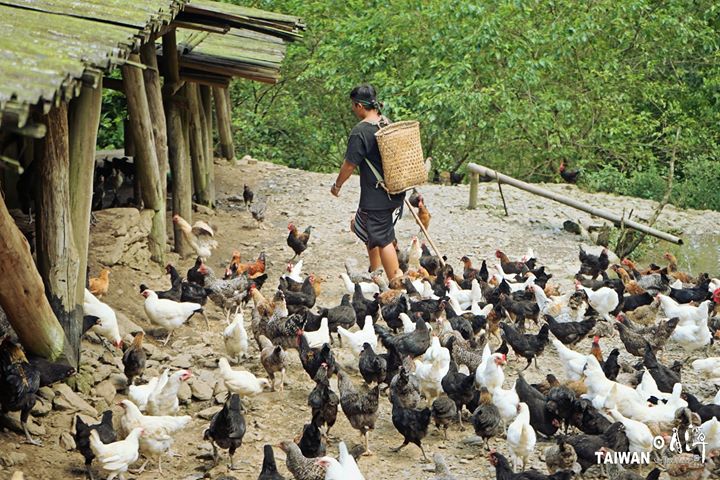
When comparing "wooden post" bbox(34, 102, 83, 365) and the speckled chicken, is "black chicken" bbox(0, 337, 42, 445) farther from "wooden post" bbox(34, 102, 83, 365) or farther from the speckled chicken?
the speckled chicken

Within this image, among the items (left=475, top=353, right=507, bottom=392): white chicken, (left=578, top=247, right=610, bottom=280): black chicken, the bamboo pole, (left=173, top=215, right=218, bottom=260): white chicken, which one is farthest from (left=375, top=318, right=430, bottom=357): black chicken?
the bamboo pole

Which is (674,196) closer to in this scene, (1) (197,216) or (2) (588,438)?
(1) (197,216)

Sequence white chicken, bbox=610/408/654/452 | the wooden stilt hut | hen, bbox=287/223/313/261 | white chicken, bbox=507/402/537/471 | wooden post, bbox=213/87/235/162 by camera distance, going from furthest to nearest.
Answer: wooden post, bbox=213/87/235/162
hen, bbox=287/223/313/261
white chicken, bbox=610/408/654/452
white chicken, bbox=507/402/537/471
the wooden stilt hut

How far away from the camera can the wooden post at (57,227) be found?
8.21 m

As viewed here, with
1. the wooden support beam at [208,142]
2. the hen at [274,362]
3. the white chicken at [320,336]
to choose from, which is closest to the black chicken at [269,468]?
the hen at [274,362]

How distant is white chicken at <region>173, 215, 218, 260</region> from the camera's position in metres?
13.2

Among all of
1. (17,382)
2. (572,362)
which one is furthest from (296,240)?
(17,382)

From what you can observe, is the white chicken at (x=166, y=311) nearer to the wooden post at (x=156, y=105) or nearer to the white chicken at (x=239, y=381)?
the white chicken at (x=239, y=381)

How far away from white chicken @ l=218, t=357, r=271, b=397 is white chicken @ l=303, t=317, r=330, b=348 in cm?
125

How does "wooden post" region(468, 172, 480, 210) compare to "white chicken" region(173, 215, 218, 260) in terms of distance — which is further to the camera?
"wooden post" region(468, 172, 480, 210)

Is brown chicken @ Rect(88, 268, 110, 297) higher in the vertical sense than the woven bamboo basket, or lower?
lower

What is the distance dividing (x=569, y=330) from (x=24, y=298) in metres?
5.53

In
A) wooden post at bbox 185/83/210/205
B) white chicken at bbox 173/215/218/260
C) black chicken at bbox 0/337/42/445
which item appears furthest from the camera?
wooden post at bbox 185/83/210/205

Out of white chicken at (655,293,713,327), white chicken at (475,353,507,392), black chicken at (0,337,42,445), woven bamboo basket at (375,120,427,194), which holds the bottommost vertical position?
white chicken at (655,293,713,327)
